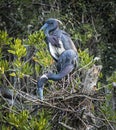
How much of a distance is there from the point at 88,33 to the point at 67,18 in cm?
29

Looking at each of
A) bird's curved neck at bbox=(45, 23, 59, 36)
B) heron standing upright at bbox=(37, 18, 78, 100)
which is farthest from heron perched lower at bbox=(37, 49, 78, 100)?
bird's curved neck at bbox=(45, 23, 59, 36)

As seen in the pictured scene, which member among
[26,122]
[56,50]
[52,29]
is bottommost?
[26,122]

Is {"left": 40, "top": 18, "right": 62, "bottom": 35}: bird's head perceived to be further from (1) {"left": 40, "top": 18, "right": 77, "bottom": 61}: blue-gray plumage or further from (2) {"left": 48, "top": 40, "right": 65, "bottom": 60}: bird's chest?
(2) {"left": 48, "top": 40, "right": 65, "bottom": 60}: bird's chest

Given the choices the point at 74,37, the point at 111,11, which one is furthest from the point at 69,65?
the point at 111,11

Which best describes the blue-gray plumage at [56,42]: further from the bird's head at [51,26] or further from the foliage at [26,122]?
the foliage at [26,122]

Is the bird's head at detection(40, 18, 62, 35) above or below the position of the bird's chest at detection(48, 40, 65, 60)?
above

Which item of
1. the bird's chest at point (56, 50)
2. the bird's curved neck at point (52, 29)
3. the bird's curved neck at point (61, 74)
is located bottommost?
the bird's curved neck at point (61, 74)

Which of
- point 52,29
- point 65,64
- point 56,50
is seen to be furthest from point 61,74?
point 52,29

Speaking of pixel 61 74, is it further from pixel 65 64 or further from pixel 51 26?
pixel 51 26

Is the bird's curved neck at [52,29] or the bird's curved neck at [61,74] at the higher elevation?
the bird's curved neck at [52,29]

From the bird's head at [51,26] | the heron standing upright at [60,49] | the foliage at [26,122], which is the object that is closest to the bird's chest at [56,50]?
the heron standing upright at [60,49]

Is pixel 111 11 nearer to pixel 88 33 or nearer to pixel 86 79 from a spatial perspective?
pixel 88 33

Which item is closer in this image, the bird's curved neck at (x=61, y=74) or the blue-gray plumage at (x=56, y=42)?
the bird's curved neck at (x=61, y=74)

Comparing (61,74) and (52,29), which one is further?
(52,29)
